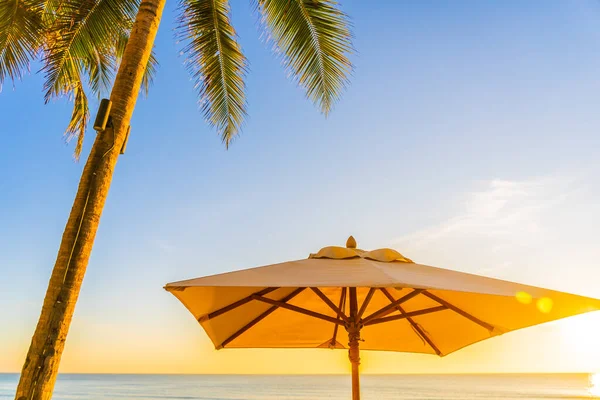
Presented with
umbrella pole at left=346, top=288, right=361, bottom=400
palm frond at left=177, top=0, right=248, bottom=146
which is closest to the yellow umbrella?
umbrella pole at left=346, top=288, right=361, bottom=400

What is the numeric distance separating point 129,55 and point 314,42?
240cm

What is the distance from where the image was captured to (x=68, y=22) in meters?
5.28

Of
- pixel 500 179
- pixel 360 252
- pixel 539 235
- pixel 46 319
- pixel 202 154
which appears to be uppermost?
pixel 202 154

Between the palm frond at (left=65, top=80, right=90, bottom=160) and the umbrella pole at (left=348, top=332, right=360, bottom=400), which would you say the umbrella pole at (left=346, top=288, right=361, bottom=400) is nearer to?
the umbrella pole at (left=348, top=332, right=360, bottom=400)

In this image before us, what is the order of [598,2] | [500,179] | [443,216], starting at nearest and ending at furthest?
[598,2] < [500,179] < [443,216]

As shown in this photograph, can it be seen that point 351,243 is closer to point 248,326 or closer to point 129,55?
point 248,326

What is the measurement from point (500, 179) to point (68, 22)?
38.5 ft

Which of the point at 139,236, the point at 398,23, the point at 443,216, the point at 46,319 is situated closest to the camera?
the point at 46,319

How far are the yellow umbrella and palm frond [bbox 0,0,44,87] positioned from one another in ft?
12.8

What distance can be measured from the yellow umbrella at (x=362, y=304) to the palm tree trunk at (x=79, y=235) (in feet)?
2.46

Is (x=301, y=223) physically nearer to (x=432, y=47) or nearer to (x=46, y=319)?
(x=432, y=47)

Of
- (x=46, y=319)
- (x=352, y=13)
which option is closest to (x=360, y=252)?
(x=46, y=319)

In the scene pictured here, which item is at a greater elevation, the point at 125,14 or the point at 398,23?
the point at 398,23

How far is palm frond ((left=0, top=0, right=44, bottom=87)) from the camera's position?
5.39m
